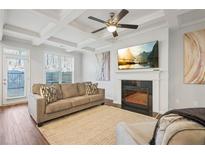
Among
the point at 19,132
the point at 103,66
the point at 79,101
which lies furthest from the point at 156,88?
the point at 19,132

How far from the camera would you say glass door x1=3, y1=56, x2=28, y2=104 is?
200 inches

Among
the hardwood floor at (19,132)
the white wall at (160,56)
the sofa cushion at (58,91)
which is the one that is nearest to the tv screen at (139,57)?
the white wall at (160,56)

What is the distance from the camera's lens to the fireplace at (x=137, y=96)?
13.5ft

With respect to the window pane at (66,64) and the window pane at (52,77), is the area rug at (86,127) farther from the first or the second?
the window pane at (66,64)

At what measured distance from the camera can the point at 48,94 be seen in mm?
3393

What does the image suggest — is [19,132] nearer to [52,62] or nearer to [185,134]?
[185,134]

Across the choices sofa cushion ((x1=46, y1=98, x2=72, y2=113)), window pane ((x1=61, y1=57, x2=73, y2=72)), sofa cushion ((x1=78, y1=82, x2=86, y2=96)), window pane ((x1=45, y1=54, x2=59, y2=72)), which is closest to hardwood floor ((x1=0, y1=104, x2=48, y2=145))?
sofa cushion ((x1=46, y1=98, x2=72, y2=113))

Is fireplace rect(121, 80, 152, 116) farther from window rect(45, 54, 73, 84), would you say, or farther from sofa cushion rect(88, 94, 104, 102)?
window rect(45, 54, 73, 84)

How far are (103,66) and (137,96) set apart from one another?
256 cm

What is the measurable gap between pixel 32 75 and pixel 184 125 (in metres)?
6.04
